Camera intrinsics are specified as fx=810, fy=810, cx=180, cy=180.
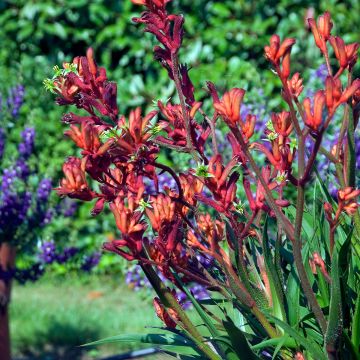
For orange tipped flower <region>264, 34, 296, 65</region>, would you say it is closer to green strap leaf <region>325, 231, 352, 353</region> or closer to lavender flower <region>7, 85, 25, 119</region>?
green strap leaf <region>325, 231, 352, 353</region>

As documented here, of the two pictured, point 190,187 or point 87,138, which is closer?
point 87,138

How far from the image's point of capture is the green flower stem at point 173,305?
1877 millimetres

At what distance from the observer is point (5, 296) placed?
3885 mm

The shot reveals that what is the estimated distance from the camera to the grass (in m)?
4.81

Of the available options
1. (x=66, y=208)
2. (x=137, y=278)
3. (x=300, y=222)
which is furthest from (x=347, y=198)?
(x=66, y=208)

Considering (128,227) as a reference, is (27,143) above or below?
above

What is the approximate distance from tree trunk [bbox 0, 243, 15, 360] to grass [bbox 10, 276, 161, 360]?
79cm

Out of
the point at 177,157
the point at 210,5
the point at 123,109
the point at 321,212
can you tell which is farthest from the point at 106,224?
the point at 321,212

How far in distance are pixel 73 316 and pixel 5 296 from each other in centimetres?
156

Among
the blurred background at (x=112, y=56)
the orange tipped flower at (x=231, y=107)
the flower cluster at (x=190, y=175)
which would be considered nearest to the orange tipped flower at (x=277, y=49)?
the flower cluster at (x=190, y=175)

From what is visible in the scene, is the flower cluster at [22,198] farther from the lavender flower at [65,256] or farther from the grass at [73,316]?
the grass at [73,316]

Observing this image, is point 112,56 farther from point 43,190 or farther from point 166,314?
point 166,314

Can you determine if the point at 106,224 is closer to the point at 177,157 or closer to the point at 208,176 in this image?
the point at 177,157

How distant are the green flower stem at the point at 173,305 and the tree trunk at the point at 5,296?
6.75ft
